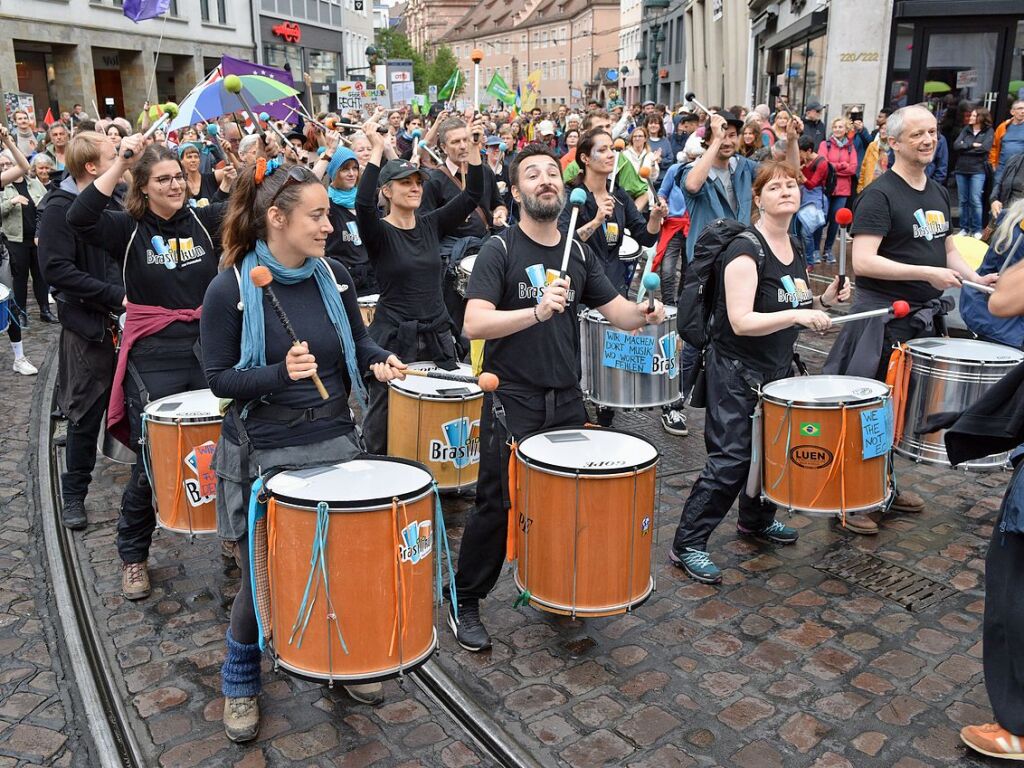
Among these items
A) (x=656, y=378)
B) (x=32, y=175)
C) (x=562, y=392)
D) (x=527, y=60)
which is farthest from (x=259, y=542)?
(x=527, y=60)

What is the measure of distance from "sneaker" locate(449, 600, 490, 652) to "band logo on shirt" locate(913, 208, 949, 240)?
10.1ft

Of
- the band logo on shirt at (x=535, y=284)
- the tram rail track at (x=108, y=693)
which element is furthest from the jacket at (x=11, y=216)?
the band logo on shirt at (x=535, y=284)

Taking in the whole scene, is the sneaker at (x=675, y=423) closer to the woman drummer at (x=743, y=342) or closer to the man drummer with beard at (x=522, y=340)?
the woman drummer at (x=743, y=342)

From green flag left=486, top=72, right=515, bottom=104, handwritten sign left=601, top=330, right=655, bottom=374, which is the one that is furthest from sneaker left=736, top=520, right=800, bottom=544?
green flag left=486, top=72, right=515, bottom=104

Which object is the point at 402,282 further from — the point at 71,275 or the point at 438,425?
the point at 71,275

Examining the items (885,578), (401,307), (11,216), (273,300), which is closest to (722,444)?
(885,578)

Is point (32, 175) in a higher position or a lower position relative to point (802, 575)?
higher

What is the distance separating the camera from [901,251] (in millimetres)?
5238

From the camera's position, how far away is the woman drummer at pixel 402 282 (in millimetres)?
5543

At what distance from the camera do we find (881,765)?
3457 mm

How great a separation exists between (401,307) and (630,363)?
1573mm

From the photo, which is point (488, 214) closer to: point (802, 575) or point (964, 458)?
point (802, 575)

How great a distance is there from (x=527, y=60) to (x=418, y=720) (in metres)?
115

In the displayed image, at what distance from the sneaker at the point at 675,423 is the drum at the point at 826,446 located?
236 cm
